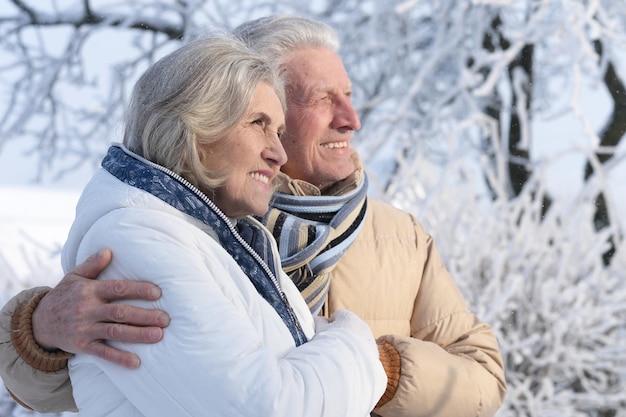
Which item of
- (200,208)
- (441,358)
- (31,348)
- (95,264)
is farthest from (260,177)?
(441,358)

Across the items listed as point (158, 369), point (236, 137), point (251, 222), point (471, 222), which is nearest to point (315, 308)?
point (251, 222)

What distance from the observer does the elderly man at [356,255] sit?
186 centimetres

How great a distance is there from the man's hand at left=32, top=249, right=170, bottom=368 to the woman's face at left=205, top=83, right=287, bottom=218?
0.99ft

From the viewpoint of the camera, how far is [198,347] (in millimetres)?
1228

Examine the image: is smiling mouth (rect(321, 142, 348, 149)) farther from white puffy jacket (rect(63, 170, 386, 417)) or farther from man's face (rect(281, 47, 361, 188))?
white puffy jacket (rect(63, 170, 386, 417))

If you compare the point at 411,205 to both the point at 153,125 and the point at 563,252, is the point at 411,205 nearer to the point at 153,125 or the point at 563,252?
the point at 563,252

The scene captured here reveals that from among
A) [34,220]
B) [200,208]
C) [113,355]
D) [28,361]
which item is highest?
[200,208]

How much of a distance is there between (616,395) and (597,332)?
11.6 inches

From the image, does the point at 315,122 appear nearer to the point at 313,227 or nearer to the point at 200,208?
the point at 313,227

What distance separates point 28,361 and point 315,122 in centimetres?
87

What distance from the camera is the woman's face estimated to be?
1.54 meters

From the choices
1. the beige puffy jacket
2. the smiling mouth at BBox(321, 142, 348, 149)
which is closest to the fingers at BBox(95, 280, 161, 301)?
the beige puffy jacket

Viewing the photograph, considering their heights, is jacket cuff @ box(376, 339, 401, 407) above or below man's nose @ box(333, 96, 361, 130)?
below

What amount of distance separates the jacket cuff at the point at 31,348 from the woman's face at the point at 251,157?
358mm
